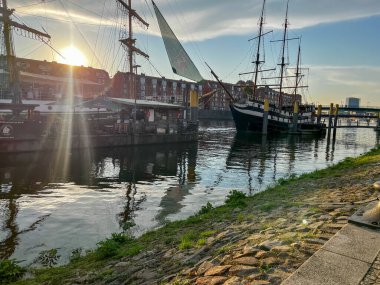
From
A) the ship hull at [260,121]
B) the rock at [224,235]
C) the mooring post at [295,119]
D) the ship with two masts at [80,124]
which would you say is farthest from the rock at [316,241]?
the mooring post at [295,119]

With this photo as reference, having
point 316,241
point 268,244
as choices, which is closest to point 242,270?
point 268,244

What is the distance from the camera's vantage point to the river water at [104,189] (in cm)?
1003

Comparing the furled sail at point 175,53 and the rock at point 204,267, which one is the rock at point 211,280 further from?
the furled sail at point 175,53

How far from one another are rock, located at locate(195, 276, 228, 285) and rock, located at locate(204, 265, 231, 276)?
0.14 metres

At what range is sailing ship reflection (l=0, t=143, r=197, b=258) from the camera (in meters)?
11.4

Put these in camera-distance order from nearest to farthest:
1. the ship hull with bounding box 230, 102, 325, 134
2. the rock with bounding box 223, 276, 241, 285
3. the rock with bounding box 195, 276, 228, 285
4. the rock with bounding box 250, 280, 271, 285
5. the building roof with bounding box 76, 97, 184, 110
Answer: the rock with bounding box 250, 280, 271, 285
the rock with bounding box 223, 276, 241, 285
the rock with bounding box 195, 276, 228, 285
the building roof with bounding box 76, 97, 184, 110
the ship hull with bounding box 230, 102, 325, 134

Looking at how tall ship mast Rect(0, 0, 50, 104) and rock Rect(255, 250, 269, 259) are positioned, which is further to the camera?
tall ship mast Rect(0, 0, 50, 104)

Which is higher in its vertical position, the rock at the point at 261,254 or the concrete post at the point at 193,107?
the concrete post at the point at 193,107

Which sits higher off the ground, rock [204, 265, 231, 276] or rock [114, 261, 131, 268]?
rock [204, 265, 231, 276]

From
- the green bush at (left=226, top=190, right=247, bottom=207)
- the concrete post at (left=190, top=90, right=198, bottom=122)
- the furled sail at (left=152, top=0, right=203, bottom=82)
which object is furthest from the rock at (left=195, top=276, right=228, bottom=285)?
the furled sail at (left=152, top=0, right=203, bottom=82)

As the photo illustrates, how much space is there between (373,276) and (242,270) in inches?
67.7

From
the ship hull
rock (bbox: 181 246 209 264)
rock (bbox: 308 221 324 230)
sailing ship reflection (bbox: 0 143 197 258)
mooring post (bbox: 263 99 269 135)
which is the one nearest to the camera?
rock (bbox: 181 246 209 264)

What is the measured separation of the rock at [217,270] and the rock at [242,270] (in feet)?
0.33

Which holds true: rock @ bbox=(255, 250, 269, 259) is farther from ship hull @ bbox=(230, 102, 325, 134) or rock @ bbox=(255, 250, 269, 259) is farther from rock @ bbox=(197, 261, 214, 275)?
ship hull @ bbox=(230, 102, 325, 134)
